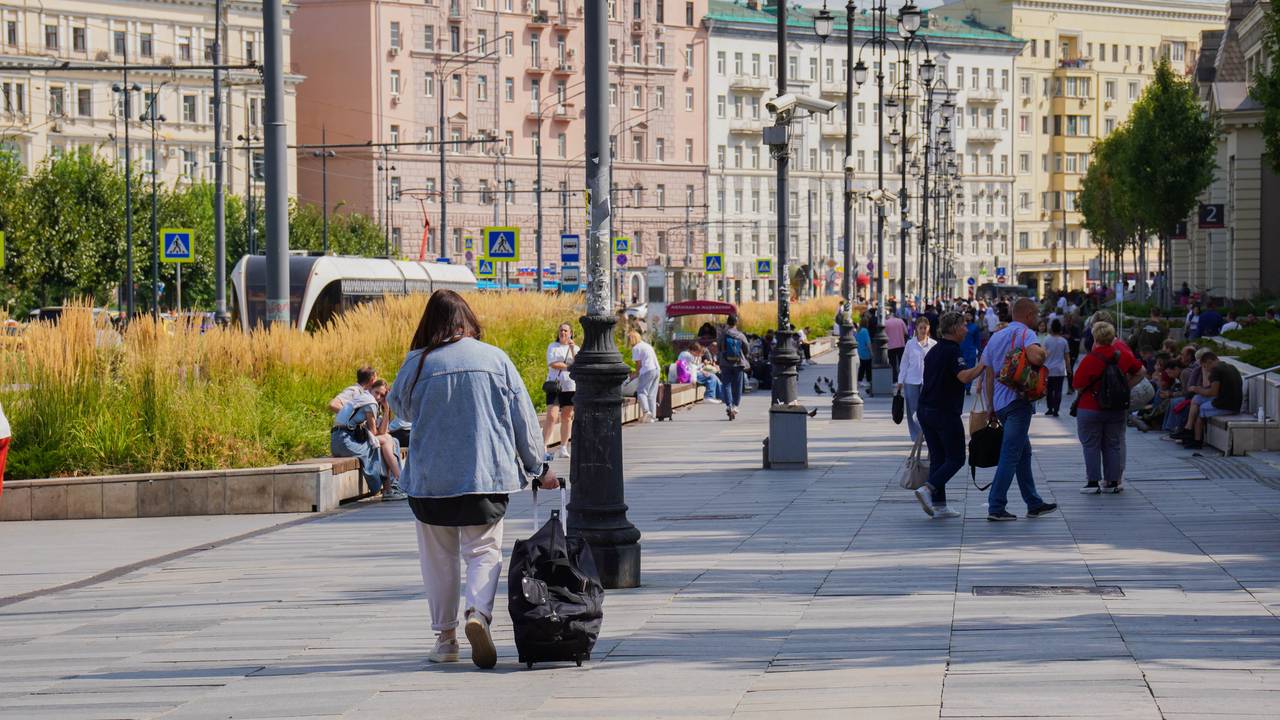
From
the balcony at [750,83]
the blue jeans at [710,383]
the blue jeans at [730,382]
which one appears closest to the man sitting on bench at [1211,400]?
the blue jeans at [730,382]

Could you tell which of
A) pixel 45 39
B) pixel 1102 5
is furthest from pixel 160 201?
pixel 1102 5

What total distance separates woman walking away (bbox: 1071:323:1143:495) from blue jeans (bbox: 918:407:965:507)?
2.21 meters

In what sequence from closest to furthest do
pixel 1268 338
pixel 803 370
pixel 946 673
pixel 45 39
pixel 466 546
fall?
pixel 946 673, pixel 466 546, pixel 1268 338, pixel 803 370, pixel 45 39

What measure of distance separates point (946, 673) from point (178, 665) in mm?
3577

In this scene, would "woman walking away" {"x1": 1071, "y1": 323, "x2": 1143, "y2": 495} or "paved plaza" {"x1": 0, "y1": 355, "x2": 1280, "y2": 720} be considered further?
"woman walking away" {"x1": 1071, "y1": 323, "x2": 1143, "y2": 495}

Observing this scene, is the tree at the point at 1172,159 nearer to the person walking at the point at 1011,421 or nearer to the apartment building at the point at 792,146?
the person walking at the point at 1011,421

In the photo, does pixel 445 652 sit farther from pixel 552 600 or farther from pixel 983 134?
pixel 983 134

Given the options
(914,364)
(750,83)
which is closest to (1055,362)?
(914,364)

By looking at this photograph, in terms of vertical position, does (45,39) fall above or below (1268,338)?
above

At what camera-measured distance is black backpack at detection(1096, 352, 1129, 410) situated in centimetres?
1838

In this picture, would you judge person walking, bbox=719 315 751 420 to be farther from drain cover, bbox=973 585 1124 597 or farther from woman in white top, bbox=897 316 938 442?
drain cover, bbox=973 585 1124 597

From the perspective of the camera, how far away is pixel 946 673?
868cm

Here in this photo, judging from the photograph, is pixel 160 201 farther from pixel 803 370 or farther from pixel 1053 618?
pixel 1053 618

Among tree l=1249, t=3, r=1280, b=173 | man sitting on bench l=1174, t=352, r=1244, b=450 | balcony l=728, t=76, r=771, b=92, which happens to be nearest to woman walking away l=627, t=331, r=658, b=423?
man sitting on bench l=1174, t=352, r=1244, b=450
